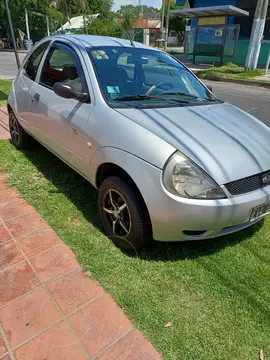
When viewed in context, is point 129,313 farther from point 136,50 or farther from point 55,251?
point 136,50

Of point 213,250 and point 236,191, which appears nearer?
point 236,191

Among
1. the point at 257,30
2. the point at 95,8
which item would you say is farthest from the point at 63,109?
the point at 95,8

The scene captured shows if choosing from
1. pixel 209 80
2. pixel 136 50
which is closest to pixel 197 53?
pixel 209 80

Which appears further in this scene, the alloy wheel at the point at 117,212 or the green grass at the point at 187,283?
the alloy wheel at the point at 117,212

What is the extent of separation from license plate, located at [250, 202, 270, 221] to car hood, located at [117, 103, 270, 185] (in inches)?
10.7

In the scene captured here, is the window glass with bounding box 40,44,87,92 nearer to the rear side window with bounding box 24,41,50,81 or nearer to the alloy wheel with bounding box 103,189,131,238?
the rear side window with bounding box 24,41,50,81

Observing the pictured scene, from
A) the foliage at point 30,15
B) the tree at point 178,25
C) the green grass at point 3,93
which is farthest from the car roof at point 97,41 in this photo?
the tree at point 178,25

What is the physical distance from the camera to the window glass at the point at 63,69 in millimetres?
2793

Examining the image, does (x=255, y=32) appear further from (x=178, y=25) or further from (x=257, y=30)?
(x=178, y=25)

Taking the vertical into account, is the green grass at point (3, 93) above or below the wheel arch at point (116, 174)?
below

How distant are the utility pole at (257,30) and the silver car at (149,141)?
44.3ft

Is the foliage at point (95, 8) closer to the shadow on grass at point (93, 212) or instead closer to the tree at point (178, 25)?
the tree at point (178, 25)

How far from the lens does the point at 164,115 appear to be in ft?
7.82

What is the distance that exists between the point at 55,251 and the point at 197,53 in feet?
66.7
